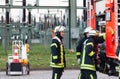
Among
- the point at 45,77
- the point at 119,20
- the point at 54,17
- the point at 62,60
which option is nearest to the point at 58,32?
the point at 62,60

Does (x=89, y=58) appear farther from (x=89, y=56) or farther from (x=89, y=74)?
(x=89, y=74)

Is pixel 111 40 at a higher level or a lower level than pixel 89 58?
higher

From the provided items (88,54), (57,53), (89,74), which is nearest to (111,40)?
(88,54)

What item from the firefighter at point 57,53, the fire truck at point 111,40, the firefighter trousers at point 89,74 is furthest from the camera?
the firefighter at point 57,53

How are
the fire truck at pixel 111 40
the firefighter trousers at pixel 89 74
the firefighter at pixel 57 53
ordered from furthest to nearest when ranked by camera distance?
the firefighter at pixel 57 53, the fire truck at pixel 111 40, the firefighter trousers at pixel 89 74

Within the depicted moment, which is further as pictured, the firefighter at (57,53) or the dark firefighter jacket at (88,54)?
the firefighter at (57,53)

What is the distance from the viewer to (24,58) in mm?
18859

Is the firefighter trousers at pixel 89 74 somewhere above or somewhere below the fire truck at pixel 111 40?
below

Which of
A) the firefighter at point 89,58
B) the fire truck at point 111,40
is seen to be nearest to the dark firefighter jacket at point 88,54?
the firefighter at point 89,58

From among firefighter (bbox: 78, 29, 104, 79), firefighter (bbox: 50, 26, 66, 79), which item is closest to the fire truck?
firefighter (bbox: 78, 29, 104, 79)

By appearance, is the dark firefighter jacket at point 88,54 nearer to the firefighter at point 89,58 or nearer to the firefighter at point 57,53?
the firefighter at point 89,58

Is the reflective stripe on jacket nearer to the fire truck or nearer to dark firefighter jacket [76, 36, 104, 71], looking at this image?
dark firefighter jacket [76, 36, 104, 71]

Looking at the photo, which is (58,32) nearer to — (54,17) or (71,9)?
(71,9)

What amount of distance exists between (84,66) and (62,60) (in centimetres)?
115
